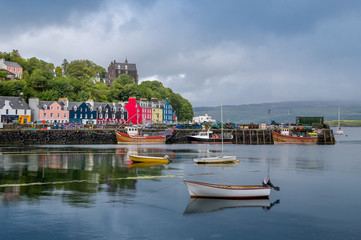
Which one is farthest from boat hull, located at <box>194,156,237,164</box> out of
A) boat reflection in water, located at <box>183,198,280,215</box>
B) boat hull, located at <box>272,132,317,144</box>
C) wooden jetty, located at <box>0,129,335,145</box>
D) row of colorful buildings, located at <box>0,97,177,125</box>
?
row of colorful buildings, located at <box>0,97,177,125</box>

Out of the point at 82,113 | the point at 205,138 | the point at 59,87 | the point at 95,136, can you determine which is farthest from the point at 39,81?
the point at 205,138

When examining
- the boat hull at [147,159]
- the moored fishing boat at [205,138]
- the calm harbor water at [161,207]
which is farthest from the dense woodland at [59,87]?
the calm harbor water at [161,207]

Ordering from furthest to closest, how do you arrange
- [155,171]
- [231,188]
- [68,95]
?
[68,95], [155,171], [231,188]

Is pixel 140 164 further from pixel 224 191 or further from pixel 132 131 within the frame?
pixel 132 131

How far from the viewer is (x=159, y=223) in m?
23.4

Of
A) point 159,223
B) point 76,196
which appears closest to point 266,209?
point 159,223

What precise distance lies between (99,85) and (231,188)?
16132 centimetres

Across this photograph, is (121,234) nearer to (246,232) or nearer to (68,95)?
(246,232)

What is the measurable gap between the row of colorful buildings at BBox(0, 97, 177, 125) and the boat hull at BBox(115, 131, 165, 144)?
23744 mm

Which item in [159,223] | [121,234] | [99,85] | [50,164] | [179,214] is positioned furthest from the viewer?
[99,85]

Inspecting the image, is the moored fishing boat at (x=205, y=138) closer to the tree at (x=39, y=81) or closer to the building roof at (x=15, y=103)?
the building roof at (x=15, y=103)

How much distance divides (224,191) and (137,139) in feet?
238

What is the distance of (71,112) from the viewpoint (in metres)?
127

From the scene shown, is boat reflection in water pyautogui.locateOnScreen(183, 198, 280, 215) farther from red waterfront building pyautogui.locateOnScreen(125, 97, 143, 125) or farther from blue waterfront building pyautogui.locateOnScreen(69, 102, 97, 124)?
red waterfront building pyautogui.locateOnScreen(125, 97, 143, 125)
